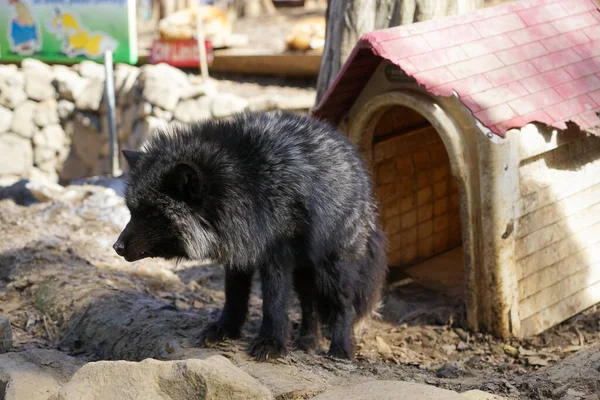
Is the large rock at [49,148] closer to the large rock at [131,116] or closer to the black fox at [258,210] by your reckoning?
the large rock at [131,116]

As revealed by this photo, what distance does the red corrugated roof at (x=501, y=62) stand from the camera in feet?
16.5

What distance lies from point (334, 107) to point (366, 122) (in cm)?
26

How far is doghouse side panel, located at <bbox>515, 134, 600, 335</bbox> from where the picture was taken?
527cm

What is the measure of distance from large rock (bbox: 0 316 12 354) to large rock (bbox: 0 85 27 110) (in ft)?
29.0

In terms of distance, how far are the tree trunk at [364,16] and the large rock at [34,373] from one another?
3314mm

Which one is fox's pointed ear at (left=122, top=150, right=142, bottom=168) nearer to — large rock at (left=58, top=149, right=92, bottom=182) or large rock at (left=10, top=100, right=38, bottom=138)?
large rock at (left=58, top=149, right=92, bottom=182)

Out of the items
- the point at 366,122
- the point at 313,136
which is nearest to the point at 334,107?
the point at 366,122

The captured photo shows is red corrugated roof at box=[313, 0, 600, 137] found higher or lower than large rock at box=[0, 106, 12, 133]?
lower

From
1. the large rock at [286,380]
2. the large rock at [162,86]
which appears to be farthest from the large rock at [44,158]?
the large rock at [286,380]

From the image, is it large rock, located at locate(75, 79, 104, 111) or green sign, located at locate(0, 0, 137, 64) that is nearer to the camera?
green sign, located at locate(0, 0, 137, 64)

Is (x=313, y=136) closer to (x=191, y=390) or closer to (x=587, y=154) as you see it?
(x=191, y=390)

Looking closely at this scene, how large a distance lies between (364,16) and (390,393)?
3.75 m

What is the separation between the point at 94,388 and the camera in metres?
3.24

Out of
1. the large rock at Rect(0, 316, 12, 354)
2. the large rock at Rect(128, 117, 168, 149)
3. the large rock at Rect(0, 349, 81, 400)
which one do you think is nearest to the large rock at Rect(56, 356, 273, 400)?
the large rock at Rect(0, 349, 81, 400)
